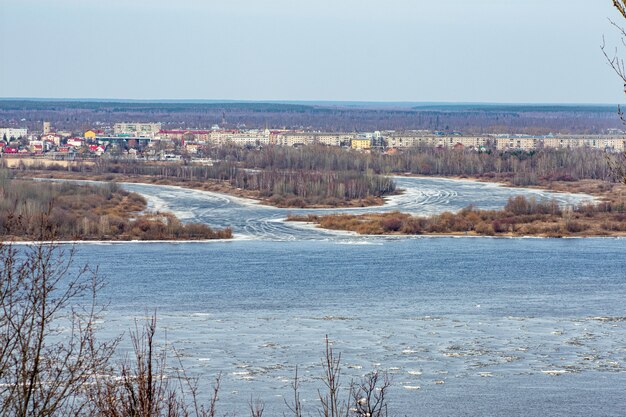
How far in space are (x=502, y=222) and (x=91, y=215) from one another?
8.43 m

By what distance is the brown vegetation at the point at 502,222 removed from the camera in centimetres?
2038

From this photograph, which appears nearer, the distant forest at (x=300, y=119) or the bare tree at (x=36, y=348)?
the bare tree at (x=36, y=348)

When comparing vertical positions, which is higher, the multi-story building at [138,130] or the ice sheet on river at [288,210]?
the multi-story building at [138,130]

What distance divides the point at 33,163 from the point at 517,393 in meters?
32.3

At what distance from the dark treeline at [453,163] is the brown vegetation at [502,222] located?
1058cm

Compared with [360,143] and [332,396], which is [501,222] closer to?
[332,396]

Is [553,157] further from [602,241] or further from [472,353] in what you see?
[472,353]

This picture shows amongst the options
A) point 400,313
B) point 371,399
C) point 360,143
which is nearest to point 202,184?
point 400,313

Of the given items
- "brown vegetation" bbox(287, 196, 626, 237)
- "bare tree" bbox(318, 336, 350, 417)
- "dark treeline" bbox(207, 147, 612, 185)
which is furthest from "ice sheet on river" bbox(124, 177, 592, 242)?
"bare tree" bbox(318, 336, 350, 417)

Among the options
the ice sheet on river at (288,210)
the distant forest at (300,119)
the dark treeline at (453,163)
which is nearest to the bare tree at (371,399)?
the ice sheet on river at (288,210)

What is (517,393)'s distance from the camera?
796 cm

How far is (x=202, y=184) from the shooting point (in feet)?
104

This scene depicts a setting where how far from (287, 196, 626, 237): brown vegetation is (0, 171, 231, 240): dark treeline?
10.8 ft

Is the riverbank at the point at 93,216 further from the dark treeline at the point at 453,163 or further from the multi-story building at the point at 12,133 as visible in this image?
the multi-story building at the point at 12,133
